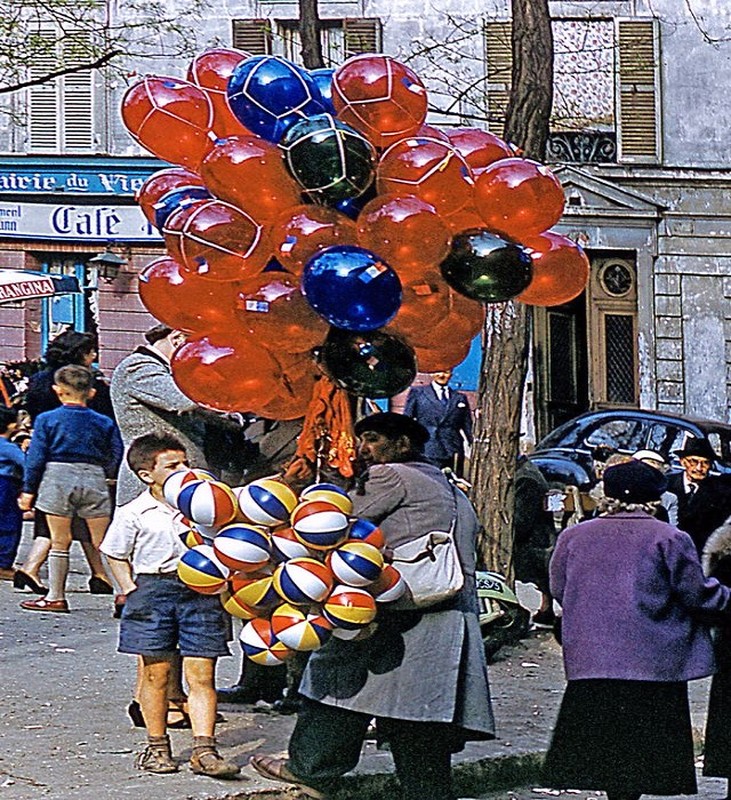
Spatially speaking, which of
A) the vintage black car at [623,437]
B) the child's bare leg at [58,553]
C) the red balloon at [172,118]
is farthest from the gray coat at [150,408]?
the vintage black car at [623,437]

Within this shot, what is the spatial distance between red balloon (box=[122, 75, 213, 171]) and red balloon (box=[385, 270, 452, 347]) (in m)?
1.02

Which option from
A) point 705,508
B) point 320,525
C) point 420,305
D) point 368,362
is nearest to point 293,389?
point 368,362

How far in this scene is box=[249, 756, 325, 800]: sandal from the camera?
6559 millimetres

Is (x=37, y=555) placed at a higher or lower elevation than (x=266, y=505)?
lower

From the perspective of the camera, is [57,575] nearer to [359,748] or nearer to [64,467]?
[64,467]

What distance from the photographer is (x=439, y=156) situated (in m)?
6.10

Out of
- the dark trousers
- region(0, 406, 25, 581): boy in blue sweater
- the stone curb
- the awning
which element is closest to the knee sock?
region(0, 406, 25, 581): boy in blue sweater

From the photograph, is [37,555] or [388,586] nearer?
[388,586]

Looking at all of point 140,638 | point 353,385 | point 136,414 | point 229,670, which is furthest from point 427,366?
point 229,670

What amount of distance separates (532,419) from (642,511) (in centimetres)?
1767

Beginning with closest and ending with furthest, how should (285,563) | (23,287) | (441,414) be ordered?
(285,563) < (441,414) < (23,287)

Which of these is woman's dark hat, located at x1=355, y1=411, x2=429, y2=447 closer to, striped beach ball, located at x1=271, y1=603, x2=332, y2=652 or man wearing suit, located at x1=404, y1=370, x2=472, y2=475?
striped beach ball, located at x1=271, y1=603, x2=332, y2=652

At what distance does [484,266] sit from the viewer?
243 inches

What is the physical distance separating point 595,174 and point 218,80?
18.6 metres
